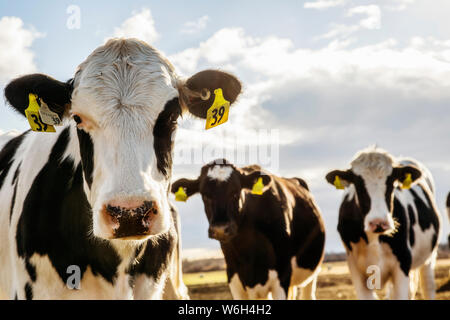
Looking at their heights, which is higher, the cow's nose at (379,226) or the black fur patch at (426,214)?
the black fur patch at (426,214)

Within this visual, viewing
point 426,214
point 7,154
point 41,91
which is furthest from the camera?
point 426,214

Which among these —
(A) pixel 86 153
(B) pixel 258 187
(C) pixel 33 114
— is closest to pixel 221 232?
(B) pixel 258 187

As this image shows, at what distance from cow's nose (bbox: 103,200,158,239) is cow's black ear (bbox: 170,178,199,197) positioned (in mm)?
6445

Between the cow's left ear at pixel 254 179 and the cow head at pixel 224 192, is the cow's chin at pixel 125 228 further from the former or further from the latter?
the cow's left ear at pixel 254 179

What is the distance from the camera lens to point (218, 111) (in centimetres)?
412

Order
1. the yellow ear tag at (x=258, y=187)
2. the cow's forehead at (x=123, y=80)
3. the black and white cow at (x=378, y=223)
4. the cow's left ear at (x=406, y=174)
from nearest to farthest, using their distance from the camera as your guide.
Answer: the cow's forehead at (x=123, y=80) → the yellow ear tag at (x=258, y=187) → the black and white cow at (x=378, y=223) → the cow's left ear at (x=406, y=174)

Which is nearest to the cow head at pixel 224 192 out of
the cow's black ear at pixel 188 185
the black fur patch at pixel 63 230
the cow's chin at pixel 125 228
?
the cow's black ear at pixel 188 185

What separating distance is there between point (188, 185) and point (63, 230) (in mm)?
5896

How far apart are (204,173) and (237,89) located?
16.7 feet

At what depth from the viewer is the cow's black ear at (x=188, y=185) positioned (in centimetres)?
936

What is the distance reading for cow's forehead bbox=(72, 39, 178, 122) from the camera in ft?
10.9

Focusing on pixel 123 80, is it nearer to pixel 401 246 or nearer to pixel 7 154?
pixel 7 154

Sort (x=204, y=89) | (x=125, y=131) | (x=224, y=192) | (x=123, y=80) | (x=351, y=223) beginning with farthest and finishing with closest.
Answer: (x=351, y=223) < (x=224, y=192) < (x=204, y=89) < (x=123, y=80) < (x=125, y=131)

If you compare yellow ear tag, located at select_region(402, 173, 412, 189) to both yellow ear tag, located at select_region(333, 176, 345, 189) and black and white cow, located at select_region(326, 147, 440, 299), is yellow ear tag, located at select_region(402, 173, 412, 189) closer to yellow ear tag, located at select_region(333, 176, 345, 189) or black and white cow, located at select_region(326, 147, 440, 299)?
black and white cow, located at select_region(326, 147, 440, 299)
